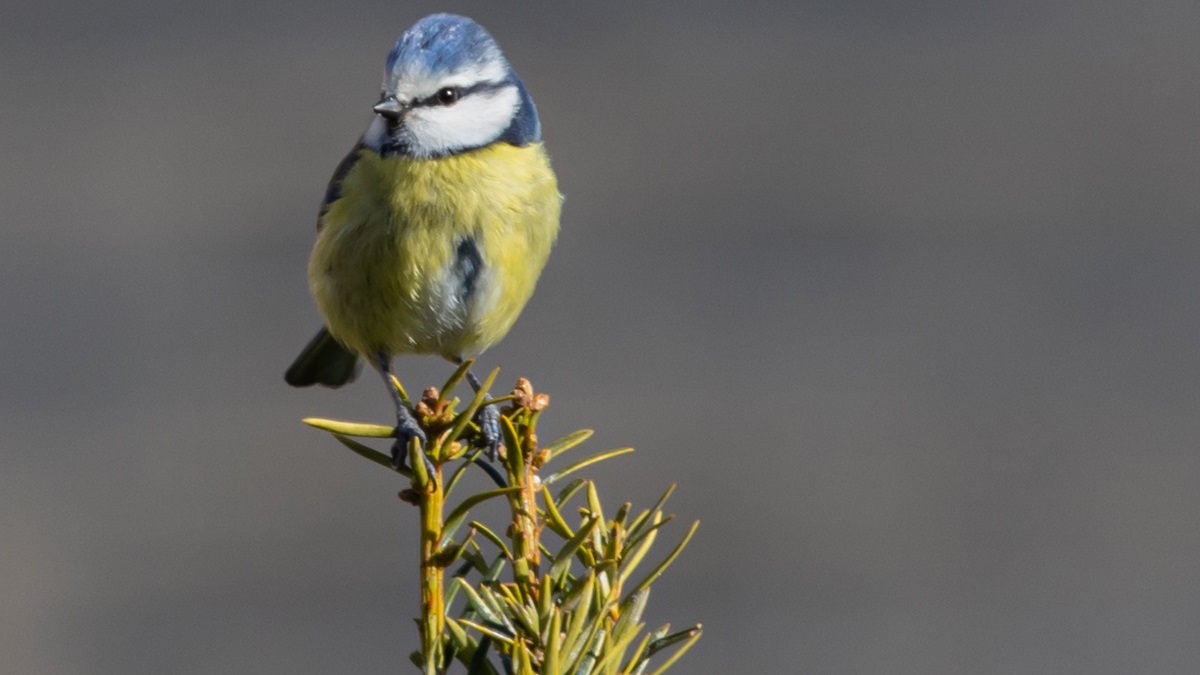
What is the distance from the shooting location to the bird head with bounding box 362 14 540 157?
1500 mm

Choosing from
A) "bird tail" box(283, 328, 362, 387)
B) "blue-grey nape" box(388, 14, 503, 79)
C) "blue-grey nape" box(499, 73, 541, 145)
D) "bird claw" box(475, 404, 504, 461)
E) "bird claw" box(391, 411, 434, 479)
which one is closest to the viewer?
"bird claw" box(391, 411, 434, 479)

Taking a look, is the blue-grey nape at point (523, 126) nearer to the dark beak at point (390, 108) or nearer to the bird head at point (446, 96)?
the bird head at point (446, 96)

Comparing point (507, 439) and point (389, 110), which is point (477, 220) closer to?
point (389, 110)

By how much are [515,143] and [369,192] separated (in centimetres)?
21

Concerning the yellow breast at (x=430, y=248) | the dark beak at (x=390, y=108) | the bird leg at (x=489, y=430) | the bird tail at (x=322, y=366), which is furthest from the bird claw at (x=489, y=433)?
the bird tail at (x=322, y=366)

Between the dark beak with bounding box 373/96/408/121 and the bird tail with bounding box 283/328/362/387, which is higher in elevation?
the dark beak with bounding box 373/96/408/121

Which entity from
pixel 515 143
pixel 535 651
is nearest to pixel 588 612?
pixel 535 651

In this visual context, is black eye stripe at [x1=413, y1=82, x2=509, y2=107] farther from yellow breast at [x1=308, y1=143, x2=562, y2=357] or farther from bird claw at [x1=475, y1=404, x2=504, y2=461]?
bird claw at [x1=475, y1=404, x2=504, y2=461]

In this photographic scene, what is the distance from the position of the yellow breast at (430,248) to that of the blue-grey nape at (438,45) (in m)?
0.11

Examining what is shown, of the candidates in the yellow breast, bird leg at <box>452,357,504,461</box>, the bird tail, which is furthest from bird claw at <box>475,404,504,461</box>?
the bird tail

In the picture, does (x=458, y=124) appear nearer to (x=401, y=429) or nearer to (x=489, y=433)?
(x=489, y=433)

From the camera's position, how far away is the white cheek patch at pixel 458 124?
1.56 m

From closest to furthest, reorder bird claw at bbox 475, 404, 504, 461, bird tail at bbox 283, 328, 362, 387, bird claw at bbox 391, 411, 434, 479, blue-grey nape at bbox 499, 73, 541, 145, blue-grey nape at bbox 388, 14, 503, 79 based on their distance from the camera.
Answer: bird claw at bbox 391, 411, 434, 479, bird claw at bbox 475, 404, 504, 461, blue-grey nape at bbox 388, 14, 503, 79, blue-grey nape at bbox 499, 73, 541, 145, bird tail at bbox 283, 328, 362, 387

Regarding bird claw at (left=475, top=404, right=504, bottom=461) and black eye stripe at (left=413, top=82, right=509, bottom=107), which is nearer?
bird claw at (left=475, top=404, right=504, bottom=461)
